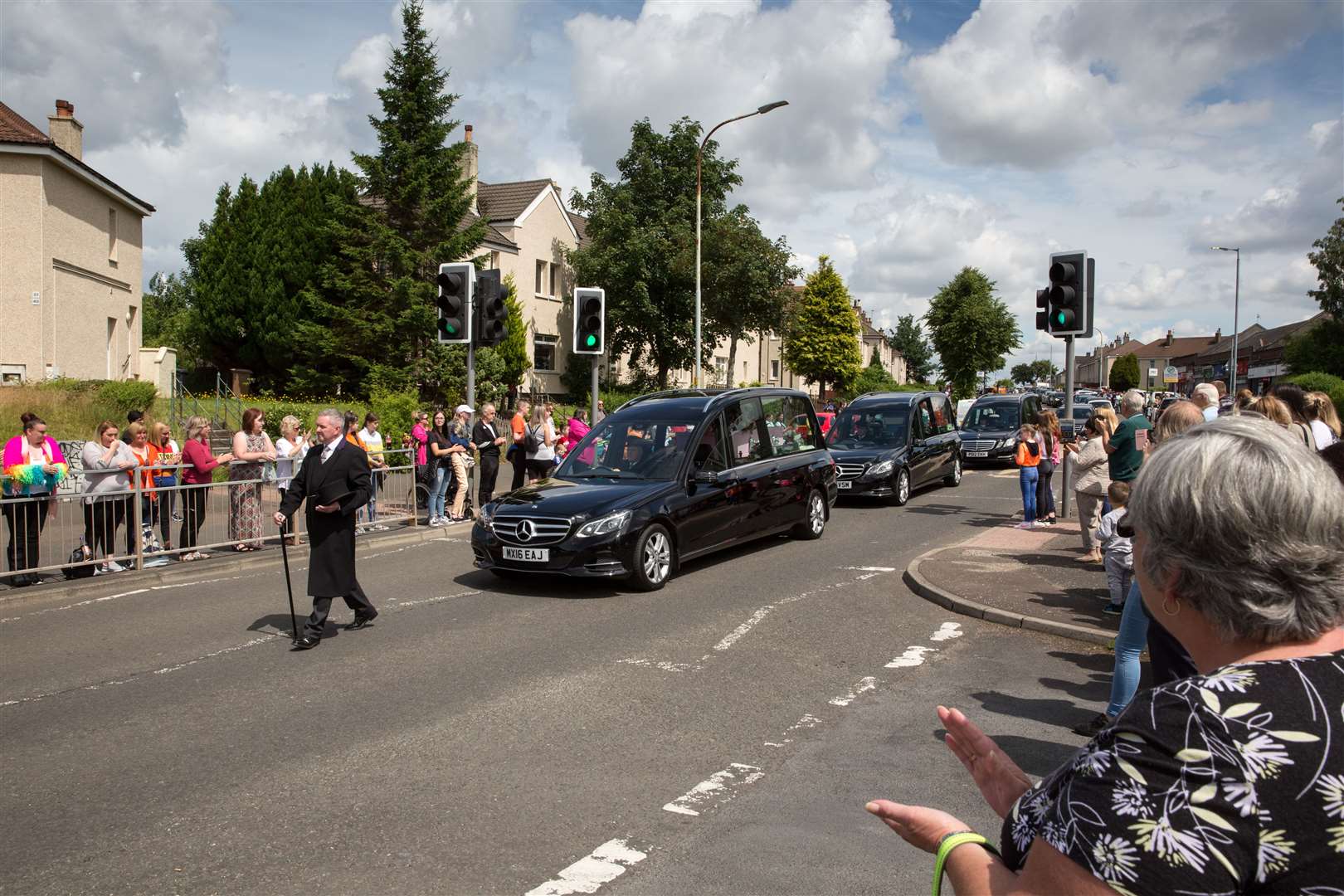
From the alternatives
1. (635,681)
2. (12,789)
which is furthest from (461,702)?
(12,789)

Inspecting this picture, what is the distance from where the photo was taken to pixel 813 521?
13.8m

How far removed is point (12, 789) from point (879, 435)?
16122mm

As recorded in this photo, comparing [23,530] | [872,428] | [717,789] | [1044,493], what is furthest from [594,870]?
[872,428]

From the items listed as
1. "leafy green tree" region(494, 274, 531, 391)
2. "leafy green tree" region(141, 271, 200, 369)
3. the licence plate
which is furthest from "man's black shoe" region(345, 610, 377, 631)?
"leafy green tree" region(141, 271, 200, 369)

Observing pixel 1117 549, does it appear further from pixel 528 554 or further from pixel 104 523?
pixel 104 523

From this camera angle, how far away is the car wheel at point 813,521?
13672 mm

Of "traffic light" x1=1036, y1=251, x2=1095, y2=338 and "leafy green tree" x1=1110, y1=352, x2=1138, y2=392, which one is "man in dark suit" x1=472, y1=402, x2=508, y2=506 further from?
"leafy green tree" x1=1110, y1=352, x2=1138, y2=392

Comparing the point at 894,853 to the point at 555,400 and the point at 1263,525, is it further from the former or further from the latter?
the point at 555,400

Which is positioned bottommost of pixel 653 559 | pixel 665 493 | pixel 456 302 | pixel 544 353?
pixel 653 559

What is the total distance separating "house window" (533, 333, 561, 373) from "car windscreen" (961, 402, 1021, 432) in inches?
865

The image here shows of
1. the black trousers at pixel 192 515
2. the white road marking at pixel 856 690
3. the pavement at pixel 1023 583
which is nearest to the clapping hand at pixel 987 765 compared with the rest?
the white road marking at pixel 856 690

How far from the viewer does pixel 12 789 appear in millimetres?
4973

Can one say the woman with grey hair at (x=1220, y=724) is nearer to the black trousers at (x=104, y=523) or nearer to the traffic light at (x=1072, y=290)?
the black trousers at (x=104, y=523)

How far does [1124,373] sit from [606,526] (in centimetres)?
14362
